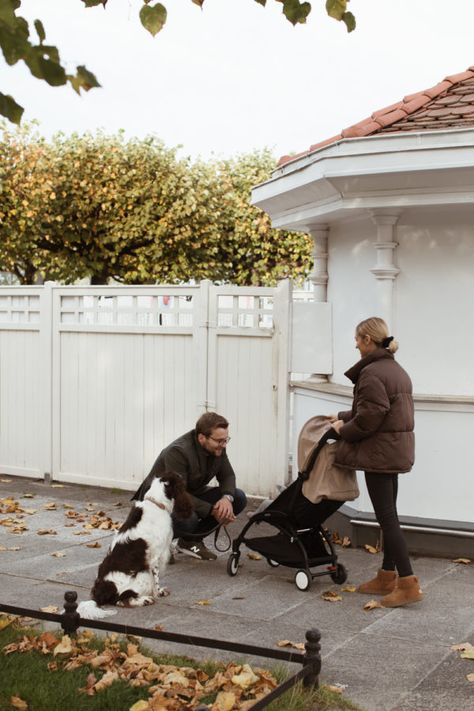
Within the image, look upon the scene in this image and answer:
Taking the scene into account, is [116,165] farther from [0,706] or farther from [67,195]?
[0,706]

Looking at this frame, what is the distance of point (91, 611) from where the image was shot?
6.21 m

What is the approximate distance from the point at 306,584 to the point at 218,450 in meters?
1.23

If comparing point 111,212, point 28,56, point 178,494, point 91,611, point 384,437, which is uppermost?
point 111,212

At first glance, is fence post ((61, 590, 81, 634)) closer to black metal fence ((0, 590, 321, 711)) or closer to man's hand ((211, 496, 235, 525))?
black metal fence ((0, 590, 321, 711))

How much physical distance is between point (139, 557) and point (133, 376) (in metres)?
4.65

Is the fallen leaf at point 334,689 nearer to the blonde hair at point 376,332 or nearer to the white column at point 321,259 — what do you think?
the blonde hair at point 376,332

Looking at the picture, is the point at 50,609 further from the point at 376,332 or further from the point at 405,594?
the point at 376,332

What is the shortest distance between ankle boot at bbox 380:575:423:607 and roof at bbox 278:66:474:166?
359cm

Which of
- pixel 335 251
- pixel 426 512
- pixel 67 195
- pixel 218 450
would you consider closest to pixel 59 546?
pixel 218 450

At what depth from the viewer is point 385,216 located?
8.32 meters

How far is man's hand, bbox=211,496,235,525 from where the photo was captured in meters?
7.52

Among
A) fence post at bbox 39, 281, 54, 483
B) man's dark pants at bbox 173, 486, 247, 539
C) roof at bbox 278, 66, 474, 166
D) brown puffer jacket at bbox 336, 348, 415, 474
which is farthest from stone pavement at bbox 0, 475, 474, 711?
roof at bbox 278, 66, 474, 166

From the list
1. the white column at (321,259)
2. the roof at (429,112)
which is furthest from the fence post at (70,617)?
the white column at (321,259)

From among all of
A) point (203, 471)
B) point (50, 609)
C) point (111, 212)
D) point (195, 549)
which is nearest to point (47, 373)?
point (195, 549)
